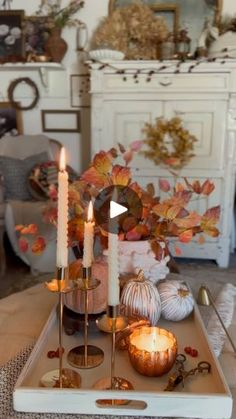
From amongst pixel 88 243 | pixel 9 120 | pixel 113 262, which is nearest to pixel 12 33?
pixel 9 120

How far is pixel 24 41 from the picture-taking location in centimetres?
326

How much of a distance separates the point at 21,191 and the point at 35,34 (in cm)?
140

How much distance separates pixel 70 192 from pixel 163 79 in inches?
76.9

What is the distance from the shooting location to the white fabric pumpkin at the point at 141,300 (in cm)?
97

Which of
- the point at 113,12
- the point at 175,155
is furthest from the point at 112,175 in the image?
the point at 113,12

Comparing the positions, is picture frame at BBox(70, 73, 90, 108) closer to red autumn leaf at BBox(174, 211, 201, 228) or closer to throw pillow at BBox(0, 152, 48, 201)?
throw pillow at BBox(0, 152, 48, 201)

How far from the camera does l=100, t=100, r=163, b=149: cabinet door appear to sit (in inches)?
111

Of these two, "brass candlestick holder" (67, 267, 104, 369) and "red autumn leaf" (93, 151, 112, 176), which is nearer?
"brass candlestick holder" (67, 267, 104, 369)

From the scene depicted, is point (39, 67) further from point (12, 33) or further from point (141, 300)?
point (141, 300)

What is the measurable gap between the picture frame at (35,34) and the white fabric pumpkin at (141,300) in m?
2.84

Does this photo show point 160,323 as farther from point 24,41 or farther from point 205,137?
point 24,41

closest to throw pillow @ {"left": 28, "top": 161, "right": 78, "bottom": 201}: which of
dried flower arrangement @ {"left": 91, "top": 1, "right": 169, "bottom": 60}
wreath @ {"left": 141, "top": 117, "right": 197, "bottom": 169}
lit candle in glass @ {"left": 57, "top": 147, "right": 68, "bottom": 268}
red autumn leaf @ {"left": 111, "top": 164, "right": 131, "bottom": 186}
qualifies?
wreath @ {"left": 141, "top": 117, "right": 197, "bottom": 169}

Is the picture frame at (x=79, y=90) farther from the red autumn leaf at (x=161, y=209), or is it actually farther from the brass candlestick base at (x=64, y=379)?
the brass candlestick base at (x=64, y=379)

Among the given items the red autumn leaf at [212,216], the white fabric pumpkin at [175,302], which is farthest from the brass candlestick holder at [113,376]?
the red autumn leaf at [212,216]
